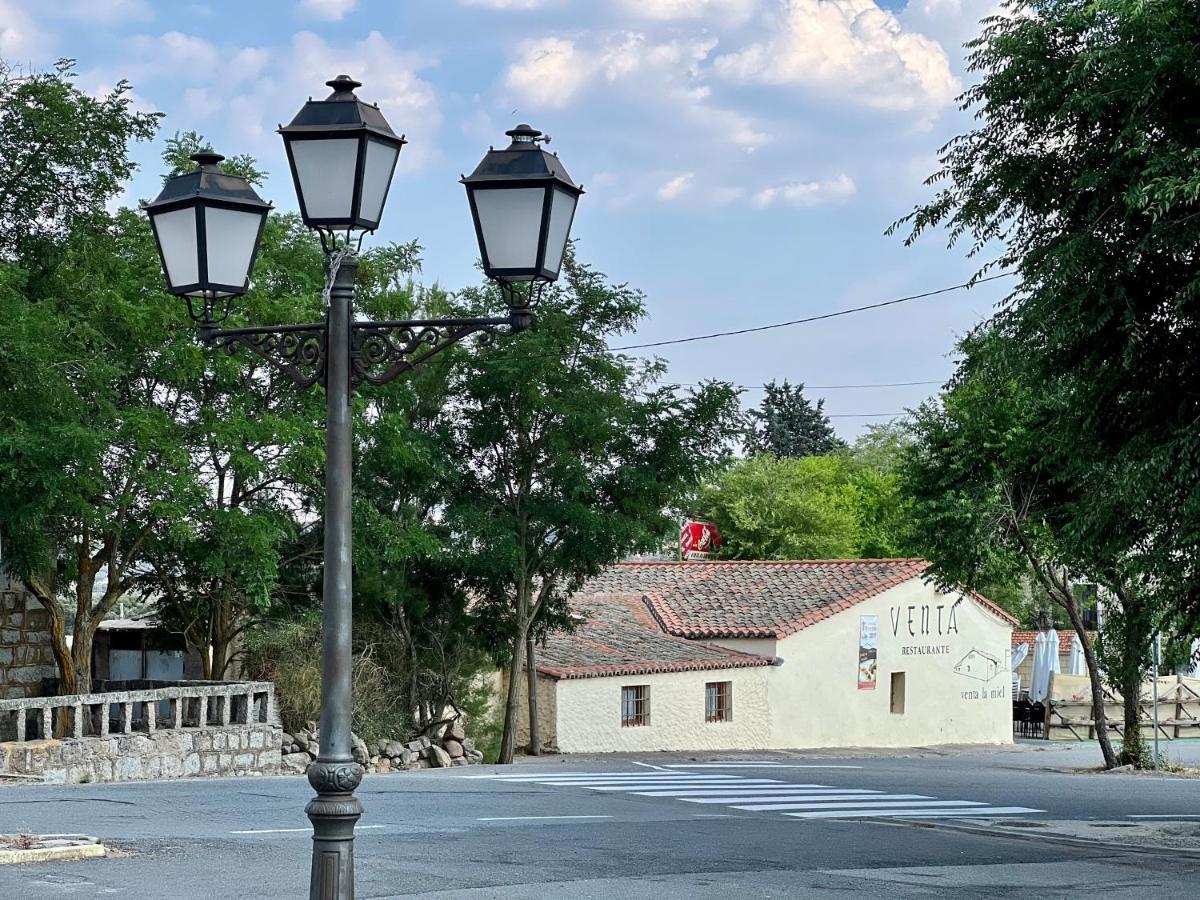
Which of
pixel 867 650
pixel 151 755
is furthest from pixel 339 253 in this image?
pixel 867 650

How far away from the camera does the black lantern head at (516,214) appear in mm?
6074

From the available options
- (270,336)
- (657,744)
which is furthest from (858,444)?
(270,336)

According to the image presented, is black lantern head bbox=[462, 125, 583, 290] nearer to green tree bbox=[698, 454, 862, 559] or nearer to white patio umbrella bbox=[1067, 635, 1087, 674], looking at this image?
white patio umbrella bbox=[1067, 635, 1087, 674]

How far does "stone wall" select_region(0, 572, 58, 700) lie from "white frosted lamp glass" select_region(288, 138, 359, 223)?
749 inches

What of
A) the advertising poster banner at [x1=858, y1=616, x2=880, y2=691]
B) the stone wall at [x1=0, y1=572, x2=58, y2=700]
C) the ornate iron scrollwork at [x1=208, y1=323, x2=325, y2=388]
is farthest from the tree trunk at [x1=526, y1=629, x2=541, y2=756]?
the ornate iron scrollwork at [x1=208, y1=323, x2=325, y2=388]

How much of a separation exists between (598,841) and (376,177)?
7806mm

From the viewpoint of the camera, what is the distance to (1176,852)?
12922 mm

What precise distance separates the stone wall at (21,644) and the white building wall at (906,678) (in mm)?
19691

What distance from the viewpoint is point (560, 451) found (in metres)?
28.1

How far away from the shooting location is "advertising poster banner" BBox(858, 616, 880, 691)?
40156mm

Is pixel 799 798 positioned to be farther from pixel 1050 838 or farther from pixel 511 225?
pixel 511 225

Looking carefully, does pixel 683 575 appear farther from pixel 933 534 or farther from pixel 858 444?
pixel 858 444

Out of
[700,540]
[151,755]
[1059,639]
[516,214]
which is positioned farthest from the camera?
[700,540]

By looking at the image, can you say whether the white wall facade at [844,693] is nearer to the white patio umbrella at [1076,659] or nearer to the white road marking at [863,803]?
the white patio umbrella at [1076,659]
